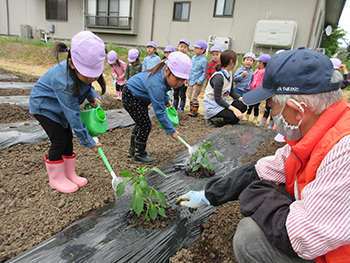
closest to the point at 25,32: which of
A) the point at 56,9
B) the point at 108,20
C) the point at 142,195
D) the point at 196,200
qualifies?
the point at 56,9

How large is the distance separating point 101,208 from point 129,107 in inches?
48.3

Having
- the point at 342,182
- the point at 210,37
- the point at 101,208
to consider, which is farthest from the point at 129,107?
the point at 210,37

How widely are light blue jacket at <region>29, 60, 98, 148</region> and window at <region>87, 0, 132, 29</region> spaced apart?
440 inches

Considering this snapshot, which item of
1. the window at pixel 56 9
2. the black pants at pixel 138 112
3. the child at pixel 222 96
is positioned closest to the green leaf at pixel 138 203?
the black pants at pixel 138 112

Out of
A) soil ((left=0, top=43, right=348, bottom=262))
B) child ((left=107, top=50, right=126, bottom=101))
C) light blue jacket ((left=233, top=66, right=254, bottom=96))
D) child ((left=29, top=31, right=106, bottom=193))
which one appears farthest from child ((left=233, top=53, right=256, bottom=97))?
child ((left=29, top=31, right=106, bottom=193))

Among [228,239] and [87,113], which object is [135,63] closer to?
[87,113]

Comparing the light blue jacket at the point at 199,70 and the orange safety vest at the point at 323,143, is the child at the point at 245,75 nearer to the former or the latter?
the light blue jacket at the point at 199,70

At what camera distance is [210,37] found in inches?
387

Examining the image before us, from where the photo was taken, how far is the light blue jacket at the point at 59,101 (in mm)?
1697

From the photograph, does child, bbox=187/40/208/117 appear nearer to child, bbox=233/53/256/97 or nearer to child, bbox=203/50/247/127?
child, bbox=233/53/256/97

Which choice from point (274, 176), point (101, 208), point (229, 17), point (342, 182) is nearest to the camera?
point (342, 182)

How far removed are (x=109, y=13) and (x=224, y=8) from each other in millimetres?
6613

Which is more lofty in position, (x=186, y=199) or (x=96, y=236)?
(x=186, y=199)

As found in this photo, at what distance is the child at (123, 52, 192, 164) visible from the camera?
221 cm
